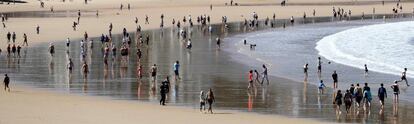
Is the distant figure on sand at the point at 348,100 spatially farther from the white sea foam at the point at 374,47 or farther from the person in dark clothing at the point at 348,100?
the white sea foam at the point at 374,47

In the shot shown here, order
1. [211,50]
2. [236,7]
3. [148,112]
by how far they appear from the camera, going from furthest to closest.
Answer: [236,7] < [211,50] < [148,112]

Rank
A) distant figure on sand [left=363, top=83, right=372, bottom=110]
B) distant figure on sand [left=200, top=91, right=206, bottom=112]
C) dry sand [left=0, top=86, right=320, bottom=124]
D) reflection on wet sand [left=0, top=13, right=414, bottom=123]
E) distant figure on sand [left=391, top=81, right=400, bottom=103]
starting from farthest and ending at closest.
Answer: distant figure on sand [left=391, top=81, right=400, bottom=103] → reflection on wet sand [left=0, top=13, right=414, bottom=123] → distant figure on sand [left=363, top=83, right=372, bottom=110] → distant figure on sand [left=200, top=91, right=206, bottom=112] → dry sand [left=0, top=86, right=320, bottom=124]

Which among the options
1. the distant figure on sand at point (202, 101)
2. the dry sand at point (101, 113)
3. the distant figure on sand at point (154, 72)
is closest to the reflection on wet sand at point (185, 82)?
the distant figure on sand at point (154, 72)

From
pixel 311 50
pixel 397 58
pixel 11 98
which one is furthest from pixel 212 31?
pixel 11 98

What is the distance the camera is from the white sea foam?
1676 inches

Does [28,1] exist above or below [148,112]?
above

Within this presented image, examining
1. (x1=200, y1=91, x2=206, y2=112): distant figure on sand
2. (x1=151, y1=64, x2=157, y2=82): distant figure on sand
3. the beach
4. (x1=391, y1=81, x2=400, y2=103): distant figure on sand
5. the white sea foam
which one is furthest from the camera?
the white sea foam

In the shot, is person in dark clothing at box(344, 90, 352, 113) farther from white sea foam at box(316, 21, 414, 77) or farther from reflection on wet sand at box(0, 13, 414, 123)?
white sea foam at box(316, 21, 414, 77)

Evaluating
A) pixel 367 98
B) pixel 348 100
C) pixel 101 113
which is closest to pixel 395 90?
pixel 367 98

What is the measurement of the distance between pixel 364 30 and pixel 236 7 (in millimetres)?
35161

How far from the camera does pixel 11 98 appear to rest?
27.2 meters

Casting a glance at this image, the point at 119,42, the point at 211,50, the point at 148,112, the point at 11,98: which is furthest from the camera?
the point at 119,42

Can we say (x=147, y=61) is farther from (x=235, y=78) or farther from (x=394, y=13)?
(x=394, y=13)

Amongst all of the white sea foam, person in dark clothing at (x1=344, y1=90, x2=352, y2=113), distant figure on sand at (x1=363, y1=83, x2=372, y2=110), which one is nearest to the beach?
person in dark clothing at (x1=344, y1=90, x2=352, y2=113)
